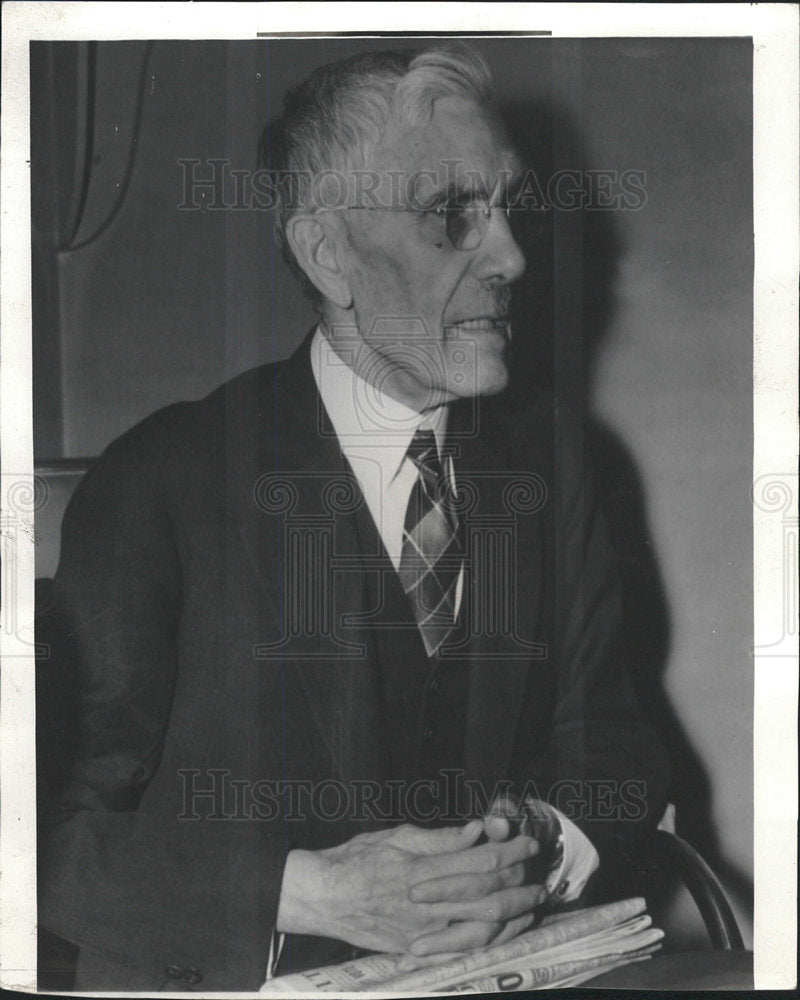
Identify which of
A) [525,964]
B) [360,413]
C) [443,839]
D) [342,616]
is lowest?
[525,964]

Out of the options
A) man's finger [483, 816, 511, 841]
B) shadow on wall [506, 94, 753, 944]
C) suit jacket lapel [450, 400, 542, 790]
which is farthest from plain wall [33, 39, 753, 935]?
man's finger [483, 816, 511, 841]

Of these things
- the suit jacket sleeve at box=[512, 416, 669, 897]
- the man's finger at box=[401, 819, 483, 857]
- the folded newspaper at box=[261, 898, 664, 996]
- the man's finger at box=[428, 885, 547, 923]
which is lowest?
the folded newspaper at box=[261, 898, 664, 996]

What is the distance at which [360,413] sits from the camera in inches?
65.9

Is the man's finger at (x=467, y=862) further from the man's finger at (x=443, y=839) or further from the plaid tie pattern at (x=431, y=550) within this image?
the plaid tie pattern at (x=431, y=550)

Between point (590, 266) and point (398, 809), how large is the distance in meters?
0.89

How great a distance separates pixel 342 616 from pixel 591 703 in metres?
0.42

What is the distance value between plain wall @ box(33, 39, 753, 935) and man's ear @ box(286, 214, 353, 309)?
0.04 meters

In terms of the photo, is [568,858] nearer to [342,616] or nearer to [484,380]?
[342,616]

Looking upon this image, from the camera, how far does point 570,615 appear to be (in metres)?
1.71

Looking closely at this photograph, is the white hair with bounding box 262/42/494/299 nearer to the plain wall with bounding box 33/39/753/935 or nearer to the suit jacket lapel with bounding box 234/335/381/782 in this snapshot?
the plain wall with bounding box 33/39/753/935

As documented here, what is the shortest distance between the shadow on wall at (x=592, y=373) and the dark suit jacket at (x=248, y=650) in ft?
0.13

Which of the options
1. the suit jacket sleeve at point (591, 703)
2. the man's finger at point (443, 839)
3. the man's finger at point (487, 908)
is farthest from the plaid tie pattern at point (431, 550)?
the man's finger at point (487, 908)

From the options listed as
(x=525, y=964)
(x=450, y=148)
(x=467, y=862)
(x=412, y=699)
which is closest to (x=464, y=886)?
(x=467, y=862)

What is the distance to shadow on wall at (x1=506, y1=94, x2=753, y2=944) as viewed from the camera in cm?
168
